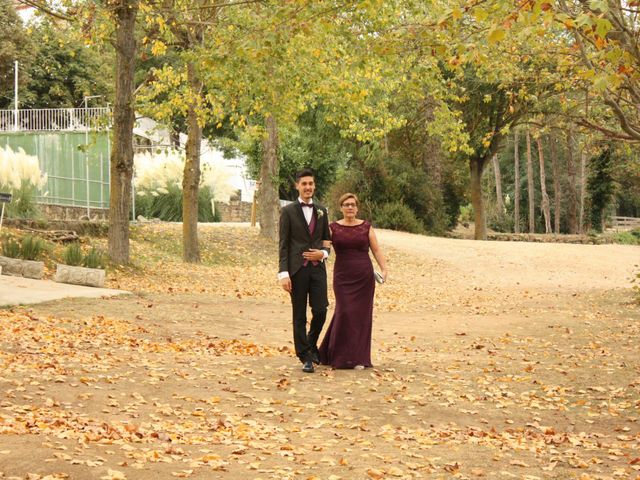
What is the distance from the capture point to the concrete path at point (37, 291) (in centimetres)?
1485

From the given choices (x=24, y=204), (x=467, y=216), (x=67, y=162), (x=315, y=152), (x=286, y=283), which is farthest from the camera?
(x=467, y=216)

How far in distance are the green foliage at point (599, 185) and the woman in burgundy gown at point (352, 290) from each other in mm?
41718

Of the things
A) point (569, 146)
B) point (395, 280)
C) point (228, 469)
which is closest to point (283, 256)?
point (228, 469)

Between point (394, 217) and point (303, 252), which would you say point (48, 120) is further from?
point (303, 252)

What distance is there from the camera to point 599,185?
174 feet

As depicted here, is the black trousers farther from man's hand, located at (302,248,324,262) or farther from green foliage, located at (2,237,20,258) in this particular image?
green foliage, located at (2,237,20,258)

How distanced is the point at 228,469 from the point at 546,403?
435 cm

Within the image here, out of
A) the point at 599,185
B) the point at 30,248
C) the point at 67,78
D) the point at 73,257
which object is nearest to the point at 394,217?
the point at 599,185

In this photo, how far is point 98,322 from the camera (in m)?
13.6

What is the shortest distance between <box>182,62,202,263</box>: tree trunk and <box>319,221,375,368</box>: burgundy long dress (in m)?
15.0

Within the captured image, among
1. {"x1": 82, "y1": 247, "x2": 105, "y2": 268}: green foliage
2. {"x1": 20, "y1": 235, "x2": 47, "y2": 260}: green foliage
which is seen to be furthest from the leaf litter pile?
{"x1": 20, "y1": 235, "x2": 47, "y2": 260}: green foliage

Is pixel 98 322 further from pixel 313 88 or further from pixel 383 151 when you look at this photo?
pixel 383 151

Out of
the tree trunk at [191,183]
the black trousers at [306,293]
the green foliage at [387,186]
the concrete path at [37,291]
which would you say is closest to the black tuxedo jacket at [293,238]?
the black trousers at [306,293]

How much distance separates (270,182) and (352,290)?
824 inches
